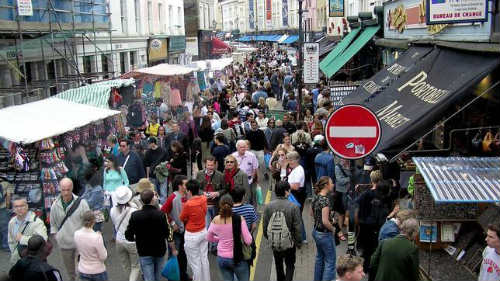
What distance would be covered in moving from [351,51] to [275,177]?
12602 millimetres

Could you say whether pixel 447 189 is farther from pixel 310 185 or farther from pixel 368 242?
pixel 310 185

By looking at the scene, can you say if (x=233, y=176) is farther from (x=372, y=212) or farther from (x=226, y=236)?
(x=372, y=212)

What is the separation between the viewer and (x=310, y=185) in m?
12.0

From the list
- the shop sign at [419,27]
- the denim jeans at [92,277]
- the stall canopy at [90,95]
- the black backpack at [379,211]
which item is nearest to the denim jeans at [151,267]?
the denim jeans at [92,277]

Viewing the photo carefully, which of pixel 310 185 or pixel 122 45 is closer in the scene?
pixel 310 185

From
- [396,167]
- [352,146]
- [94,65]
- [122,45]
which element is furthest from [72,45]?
[352,146]

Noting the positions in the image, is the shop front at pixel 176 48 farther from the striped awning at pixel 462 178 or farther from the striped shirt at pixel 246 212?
the striped awning at pixel 462 178

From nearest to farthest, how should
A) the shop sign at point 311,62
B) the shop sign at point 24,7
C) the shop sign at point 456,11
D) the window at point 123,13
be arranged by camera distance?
1. the shop sign at point 456,11
2. the shop sign at point 24,7
3. the shop sign at point 311,62
4. the window at point 123,13

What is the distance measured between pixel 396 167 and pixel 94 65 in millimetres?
16476

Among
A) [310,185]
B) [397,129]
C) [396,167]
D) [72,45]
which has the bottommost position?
[310,185]

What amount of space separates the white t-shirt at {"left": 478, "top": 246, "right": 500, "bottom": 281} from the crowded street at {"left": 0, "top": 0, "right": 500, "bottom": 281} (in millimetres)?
18

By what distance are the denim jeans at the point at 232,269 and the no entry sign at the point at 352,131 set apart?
5.89 ft

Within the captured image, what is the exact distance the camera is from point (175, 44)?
113 ft

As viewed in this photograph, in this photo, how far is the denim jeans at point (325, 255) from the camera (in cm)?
736
